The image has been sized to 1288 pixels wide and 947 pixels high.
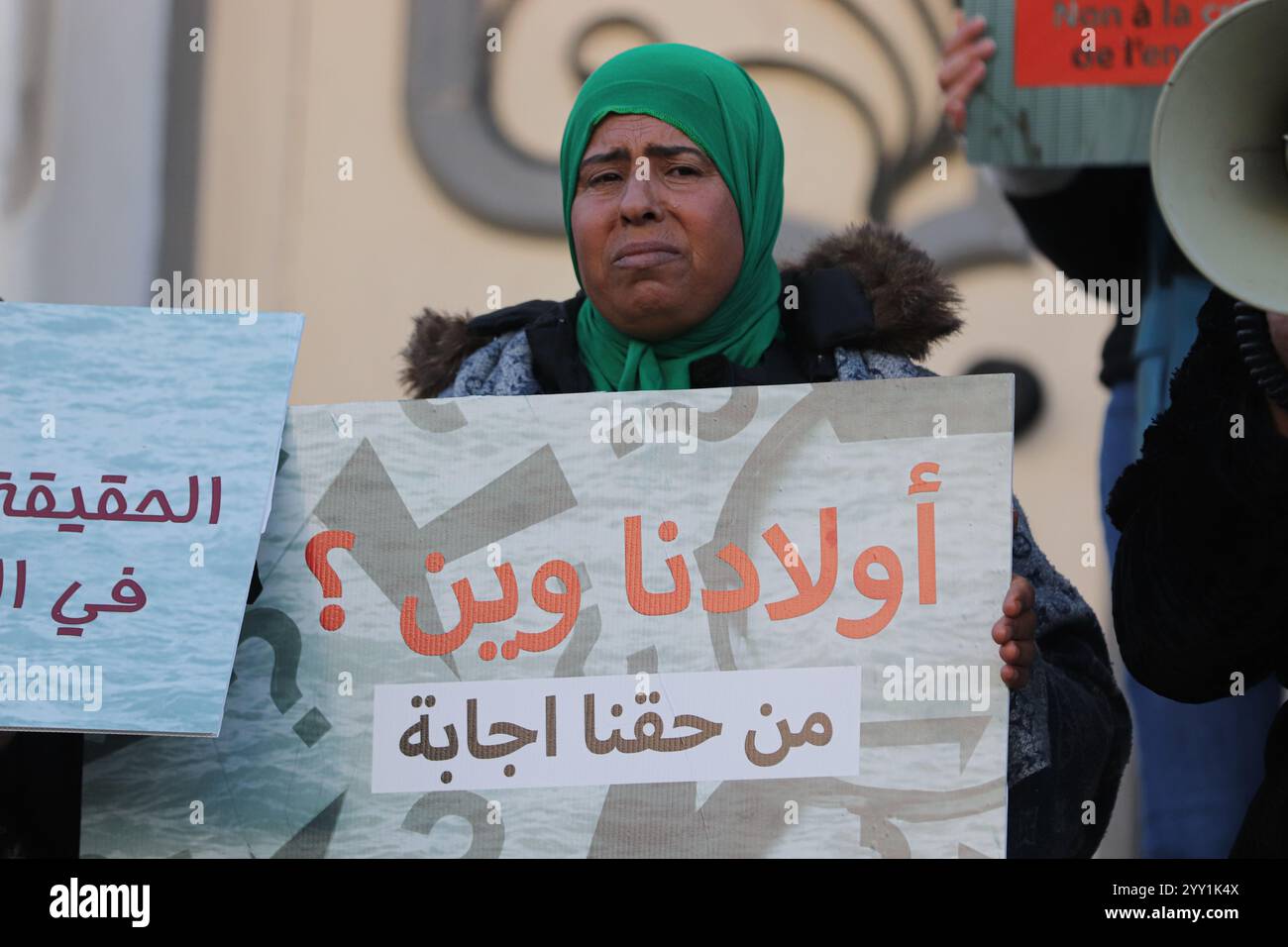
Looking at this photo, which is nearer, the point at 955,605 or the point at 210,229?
the point at 955,605

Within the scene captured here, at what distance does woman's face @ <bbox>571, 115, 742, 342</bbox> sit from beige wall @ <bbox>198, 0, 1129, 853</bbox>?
1.39m

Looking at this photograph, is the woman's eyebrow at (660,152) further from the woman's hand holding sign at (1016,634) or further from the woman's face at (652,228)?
the woman's hand holding sign at (1016,634)

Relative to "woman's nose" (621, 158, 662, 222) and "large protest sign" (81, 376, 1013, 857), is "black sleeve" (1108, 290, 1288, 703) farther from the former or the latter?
"woman's nose" (621, 158, 662, 222)

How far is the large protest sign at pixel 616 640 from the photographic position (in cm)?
202

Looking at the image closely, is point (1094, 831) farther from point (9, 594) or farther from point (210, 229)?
point (210, 229)

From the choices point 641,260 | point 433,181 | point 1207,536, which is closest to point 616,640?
point 641,260

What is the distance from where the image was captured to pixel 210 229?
3850 millimetres

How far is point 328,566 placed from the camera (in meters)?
2.10

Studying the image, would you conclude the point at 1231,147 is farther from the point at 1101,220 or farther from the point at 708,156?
the point at 1101,220

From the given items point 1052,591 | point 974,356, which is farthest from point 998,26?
point 1052,591

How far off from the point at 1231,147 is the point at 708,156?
693 mm

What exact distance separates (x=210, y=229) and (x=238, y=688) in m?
2.00

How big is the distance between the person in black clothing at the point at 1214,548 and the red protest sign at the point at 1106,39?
115 centimetres
